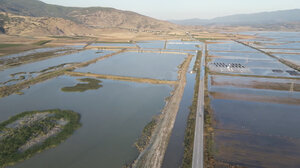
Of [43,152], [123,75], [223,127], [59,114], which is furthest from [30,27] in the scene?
[223,127]

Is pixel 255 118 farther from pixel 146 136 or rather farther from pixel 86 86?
pixel 86 86

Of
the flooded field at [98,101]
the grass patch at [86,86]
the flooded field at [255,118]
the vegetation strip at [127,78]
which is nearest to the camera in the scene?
the flooded field at [255,118]

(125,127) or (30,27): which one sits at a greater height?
(30,27)

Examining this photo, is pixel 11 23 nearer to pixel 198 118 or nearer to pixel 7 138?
pixel 7 138

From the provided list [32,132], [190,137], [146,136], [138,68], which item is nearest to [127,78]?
[138,68]

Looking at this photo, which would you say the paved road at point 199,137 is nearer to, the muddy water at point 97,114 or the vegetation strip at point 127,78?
the muddy water at point 97,114

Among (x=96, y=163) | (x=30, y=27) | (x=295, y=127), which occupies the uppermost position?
Result: (x=30, y=27)

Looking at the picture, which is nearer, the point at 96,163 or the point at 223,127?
the point at 96,163

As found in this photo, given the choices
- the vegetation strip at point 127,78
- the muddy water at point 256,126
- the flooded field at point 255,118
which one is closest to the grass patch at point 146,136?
the flooded field at point 255,118
